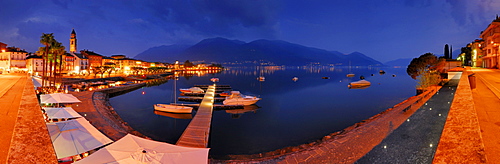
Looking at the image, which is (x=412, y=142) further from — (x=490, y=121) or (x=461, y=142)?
(x=461, y=142)

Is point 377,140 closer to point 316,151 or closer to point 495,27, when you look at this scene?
point 316,151

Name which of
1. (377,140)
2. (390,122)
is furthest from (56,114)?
(390,122)

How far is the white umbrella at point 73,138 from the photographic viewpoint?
10547 mm

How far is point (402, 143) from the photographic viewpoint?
13.6 meters

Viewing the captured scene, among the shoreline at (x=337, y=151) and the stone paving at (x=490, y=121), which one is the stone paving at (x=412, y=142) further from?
the stone paving at (x=490, y=121)

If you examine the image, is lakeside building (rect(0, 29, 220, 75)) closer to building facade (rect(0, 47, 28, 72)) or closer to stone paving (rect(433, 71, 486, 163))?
building facade (rect(0, 47, 28, 72))

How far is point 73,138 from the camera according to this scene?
11109 millimetres

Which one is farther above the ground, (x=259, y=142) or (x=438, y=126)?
(x=438, y=126)

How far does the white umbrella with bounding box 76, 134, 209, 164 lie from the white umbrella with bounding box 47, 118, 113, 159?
3294 mm

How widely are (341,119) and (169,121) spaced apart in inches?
769

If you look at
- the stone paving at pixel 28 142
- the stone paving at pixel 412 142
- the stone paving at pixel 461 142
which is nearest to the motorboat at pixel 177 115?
the stone paving at pixel 28 142

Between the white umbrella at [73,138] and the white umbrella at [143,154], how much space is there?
3.29 meters

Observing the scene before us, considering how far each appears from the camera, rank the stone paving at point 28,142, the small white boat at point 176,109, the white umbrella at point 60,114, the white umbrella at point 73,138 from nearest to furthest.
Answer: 1. the stone paving at point 28,142
2. the white umbrella at point 73,138
3. the white umbrella at point 60,114
4. the small white boat at point 176,109

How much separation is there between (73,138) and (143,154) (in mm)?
5695
